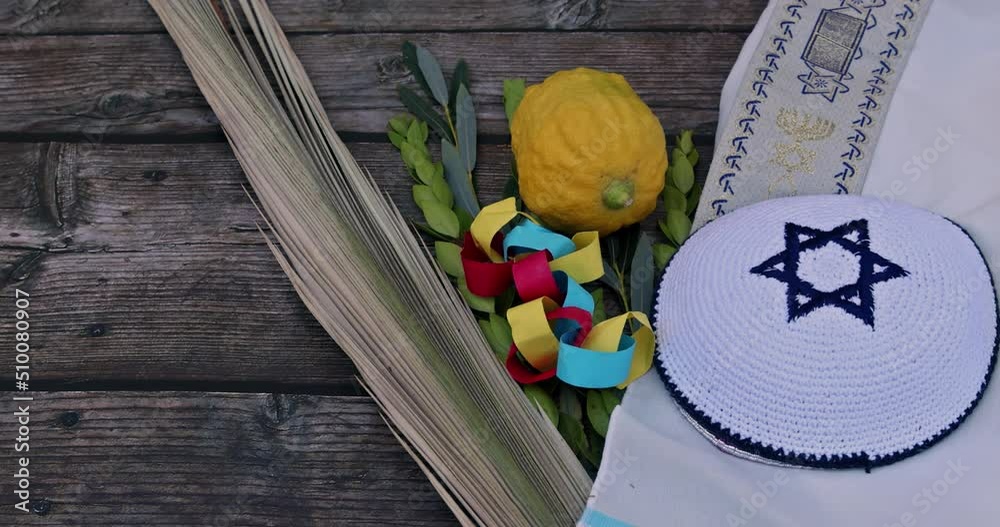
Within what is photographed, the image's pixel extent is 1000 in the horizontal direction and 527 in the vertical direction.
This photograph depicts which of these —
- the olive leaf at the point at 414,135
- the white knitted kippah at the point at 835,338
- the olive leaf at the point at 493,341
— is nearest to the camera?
the white knitted kippah at the point at 835,338

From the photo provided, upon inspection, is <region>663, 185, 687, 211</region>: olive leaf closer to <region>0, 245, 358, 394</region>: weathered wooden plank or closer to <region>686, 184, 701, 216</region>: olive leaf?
<region>686, 184, 701, 216</region>: olive leaf

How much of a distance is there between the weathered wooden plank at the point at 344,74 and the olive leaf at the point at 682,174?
7cm

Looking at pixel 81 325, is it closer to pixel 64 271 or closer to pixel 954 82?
pixel 64 271

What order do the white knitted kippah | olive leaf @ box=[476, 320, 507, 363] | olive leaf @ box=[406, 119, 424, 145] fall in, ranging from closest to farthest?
the white knitted kippah
olive leaf @ box=[476, 320, 507, 363]
olive leaf @ box=[406, 119, 424, 145]

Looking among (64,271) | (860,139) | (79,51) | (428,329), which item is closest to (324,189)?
(428,329)

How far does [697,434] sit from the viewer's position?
0.59 metres

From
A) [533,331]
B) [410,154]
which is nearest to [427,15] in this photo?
[410,154]

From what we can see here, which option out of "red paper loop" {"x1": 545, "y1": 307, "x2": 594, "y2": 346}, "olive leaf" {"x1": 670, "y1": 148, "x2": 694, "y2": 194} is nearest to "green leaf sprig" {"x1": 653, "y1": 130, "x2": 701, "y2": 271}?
"olive leaf" {"x1": 670, "y1": 148, "x2": 694, "y2": 194}

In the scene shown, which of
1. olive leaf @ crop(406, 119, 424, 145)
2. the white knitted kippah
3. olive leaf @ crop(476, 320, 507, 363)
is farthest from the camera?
olive leaf @ crop(406, 119, 424, 145)

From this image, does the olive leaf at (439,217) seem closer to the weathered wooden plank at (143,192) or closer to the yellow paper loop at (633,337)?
the weathered wooden plank at (143,192)

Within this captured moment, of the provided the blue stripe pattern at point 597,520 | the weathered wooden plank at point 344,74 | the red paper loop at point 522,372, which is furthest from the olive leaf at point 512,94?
the blue stripe pattern at point 597,520

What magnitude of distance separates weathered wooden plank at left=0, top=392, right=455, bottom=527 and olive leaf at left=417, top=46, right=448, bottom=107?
30 cm

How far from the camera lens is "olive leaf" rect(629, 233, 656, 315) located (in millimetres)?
649

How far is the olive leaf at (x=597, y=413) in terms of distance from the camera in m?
0.61
